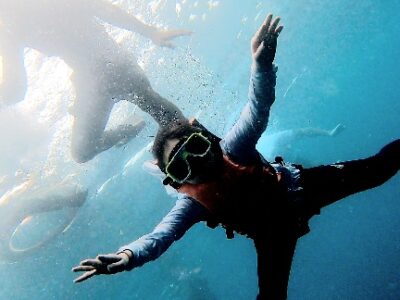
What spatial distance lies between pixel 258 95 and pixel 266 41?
425 mm

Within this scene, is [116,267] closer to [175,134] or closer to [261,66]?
[175,134]

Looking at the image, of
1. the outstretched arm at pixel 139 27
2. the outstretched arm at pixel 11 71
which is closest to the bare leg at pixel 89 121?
the outstretched arm at pixel 11 71

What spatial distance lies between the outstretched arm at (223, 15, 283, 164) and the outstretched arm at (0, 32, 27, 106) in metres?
5.00

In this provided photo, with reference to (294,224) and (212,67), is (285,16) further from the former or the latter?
(294,224)

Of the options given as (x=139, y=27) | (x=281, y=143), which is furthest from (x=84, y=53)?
(x=281, y=143)

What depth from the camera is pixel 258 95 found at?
3102 millimetres

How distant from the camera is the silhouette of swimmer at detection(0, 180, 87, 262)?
16.2 meters

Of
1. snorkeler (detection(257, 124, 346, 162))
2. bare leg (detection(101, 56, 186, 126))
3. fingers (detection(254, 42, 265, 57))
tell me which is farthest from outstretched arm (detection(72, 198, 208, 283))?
snorkeler (detection(257, 124, 346, 162))

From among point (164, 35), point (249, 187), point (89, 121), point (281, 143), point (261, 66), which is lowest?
point (249, 187)

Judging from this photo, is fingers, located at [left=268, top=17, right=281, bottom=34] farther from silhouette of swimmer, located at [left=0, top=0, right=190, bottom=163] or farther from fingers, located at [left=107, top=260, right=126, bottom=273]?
silhouette of swimmer, located at [left=0, top=0, right=190, bottom=163]

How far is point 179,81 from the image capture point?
1773cm

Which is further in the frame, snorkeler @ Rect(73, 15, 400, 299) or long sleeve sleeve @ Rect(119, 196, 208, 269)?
long sleeve sleeve @ Rect(119, 196, 208, 269)

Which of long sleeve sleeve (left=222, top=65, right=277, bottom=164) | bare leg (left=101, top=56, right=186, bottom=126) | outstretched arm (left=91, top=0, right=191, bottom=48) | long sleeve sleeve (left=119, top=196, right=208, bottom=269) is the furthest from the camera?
outstretched arm (left=91, top=0, right=191, bottom=48)

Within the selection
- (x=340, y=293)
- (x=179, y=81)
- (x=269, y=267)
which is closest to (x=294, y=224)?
(x=269, y=267)
